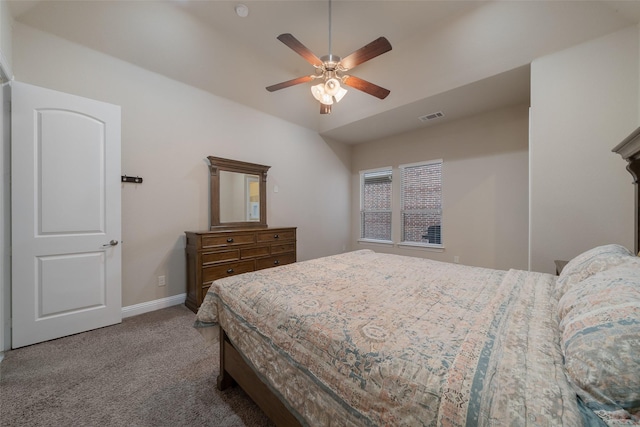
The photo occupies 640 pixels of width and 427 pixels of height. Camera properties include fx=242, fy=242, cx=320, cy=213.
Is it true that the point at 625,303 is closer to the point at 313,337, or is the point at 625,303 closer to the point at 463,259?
the point at 313,337

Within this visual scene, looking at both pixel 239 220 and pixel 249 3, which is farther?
pixel 239 220

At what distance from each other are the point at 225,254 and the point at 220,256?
0.22 feet

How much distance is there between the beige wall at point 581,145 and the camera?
7.20 ft

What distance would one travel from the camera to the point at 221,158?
135 inches

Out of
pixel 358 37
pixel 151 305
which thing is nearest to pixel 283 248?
pixel 151 305

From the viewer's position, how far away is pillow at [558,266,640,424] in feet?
1.88

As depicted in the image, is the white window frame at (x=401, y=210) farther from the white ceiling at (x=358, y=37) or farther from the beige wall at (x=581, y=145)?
the beige wall at (x=581, y=145)

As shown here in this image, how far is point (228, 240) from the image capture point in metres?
3.13

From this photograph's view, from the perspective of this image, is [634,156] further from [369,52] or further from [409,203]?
[409,203]

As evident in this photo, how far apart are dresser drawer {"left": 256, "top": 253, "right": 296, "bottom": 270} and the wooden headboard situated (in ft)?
11.5

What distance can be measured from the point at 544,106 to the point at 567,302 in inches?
98.4

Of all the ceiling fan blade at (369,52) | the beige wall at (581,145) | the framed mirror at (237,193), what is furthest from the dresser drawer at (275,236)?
the beige wall at (581,145)

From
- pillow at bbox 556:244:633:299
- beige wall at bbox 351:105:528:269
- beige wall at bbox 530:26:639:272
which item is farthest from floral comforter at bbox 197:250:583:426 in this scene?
beige wall at bbox 351:105:528:269

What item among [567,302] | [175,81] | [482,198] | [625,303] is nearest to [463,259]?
[482,198]
